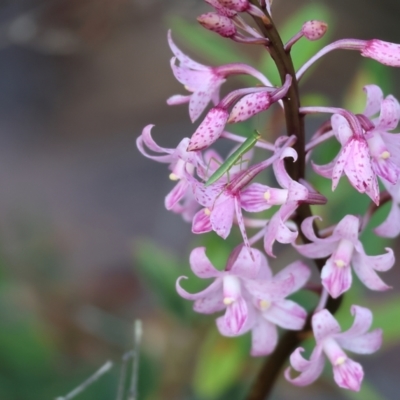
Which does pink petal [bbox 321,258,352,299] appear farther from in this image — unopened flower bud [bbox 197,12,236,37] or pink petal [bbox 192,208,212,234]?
unopened flower bud [bbox 197,12,236,37]

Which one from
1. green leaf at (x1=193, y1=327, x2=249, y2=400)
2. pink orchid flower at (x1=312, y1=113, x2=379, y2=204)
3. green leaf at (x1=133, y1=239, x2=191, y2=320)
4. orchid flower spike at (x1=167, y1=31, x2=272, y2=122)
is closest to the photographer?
pink orchid flower at (x1=312, y1=113, x2=379, y2=204)

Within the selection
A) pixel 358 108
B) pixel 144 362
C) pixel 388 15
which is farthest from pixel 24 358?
pixel 388 15

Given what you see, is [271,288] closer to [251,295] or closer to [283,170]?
[251,295]

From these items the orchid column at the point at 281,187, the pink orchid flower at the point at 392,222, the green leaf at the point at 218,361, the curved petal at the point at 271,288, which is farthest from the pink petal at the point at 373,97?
the green leaf at the point at 218,361

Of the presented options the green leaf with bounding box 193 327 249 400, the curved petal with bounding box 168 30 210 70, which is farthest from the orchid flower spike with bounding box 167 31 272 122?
the green leaf with bounding box 193 327 249 400

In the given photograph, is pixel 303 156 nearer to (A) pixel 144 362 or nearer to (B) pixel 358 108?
(B) pixel 358 108

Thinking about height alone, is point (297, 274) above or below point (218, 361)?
above

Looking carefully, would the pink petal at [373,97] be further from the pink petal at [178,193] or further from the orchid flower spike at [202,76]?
the pink petal at [178,193]

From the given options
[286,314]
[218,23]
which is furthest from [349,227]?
[218,23]
